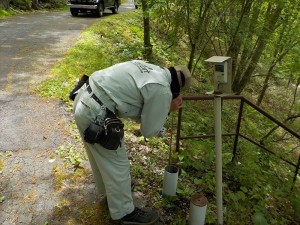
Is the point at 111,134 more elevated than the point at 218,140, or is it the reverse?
the point at 111,134

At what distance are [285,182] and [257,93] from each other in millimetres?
9062

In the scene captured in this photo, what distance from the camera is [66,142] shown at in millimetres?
4332

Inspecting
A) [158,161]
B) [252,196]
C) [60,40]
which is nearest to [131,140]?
[158,161]

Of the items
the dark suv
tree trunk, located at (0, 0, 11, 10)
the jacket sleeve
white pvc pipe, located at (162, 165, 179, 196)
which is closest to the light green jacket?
the jacket sleeve

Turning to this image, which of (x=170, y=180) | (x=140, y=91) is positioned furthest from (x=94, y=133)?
(x=170, y=180)

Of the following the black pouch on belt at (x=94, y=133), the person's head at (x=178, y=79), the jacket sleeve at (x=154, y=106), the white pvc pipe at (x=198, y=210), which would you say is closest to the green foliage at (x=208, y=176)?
the white pvc pipe at (x=198, y=210)

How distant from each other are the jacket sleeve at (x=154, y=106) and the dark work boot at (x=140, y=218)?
966mm

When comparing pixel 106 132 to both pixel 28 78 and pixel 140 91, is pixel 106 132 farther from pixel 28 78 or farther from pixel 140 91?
pixel 28 78

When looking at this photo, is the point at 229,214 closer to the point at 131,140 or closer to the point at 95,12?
the point at 131,140

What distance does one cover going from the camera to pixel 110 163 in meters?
2.60

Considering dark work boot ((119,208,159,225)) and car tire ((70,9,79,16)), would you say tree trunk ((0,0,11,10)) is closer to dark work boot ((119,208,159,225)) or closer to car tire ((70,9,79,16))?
car tire ((70,9,79,16))

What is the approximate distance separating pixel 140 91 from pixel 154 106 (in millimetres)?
179

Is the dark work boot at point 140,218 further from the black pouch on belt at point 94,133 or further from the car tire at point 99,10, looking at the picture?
the car tire at point 99,10

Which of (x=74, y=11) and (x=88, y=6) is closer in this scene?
(x=88, y=6)
